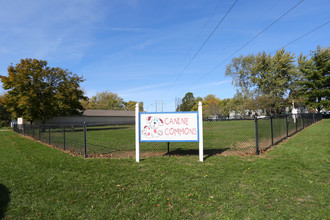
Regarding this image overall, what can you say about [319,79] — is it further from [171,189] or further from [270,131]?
[171,189]

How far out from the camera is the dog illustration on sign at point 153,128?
6758 mm

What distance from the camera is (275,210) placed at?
3189 millimetres

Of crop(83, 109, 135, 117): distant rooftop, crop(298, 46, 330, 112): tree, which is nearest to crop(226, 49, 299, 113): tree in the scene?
crop(298, 46, 330, 112): tree

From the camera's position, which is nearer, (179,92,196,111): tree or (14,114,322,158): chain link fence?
(14,114,322,158): chain link fence

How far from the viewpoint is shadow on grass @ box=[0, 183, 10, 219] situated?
3.35m

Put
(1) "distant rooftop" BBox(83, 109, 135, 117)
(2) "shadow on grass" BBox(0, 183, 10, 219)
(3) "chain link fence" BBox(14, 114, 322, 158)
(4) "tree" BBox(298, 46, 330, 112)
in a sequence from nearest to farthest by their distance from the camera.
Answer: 1. (2) "shadow on grass" BBox(0, 183, 10, 219)
2. (3) "chain link fence" BBox(14, 114, 322, 158)
3. (4) "tree" BBox(298, 46, 330, 112)
4. (1) "distant rooftop" BBox(83, 109, 135, 117)

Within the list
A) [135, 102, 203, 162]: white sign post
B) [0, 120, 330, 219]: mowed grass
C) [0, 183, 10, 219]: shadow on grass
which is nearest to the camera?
[0, 120, 330, 219]: mowed grass

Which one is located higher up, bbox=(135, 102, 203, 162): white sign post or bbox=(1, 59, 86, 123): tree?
bbox=(1, 59, 86, 123): tree

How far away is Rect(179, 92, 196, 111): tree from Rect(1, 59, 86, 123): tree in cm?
7607

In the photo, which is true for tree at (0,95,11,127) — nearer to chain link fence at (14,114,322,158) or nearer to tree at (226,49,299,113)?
chain link fence at (14,114,322,158)

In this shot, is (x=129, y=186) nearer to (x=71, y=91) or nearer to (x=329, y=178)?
(x=329, y=178)

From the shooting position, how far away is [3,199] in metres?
3.81

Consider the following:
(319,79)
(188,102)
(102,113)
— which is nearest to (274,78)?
(319,79)

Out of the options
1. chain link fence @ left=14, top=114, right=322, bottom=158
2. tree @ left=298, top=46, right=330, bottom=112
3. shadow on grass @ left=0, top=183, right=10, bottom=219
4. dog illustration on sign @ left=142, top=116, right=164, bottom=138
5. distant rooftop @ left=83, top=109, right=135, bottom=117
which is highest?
tree @ left=298, top=46, right=330, bottom=112
